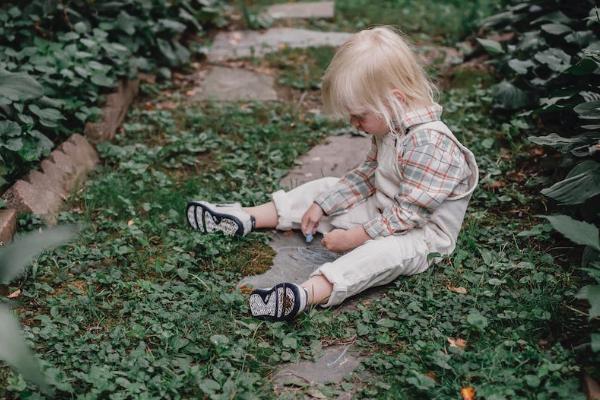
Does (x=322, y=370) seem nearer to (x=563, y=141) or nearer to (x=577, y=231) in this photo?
(x=577, y=231)

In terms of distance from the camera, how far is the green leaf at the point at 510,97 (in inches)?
159

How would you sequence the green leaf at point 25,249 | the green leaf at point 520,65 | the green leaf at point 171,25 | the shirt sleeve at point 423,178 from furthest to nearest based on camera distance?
the green leaf at point 171,25 < the green leaf at point 520,65 < the shirt sleeve at point 423,178 < the green leaf at point 25,249

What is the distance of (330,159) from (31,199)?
1.60 meters

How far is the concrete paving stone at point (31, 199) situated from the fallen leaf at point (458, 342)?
→ 6.35ft

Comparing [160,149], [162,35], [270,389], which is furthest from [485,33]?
[270,389]

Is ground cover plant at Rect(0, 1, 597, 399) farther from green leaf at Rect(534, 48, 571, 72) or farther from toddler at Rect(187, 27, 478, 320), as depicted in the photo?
green leaf at Rect(534, 48, 571, 72)

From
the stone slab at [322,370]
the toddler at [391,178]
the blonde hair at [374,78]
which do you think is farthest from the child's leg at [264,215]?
the stone slab at [322,370]

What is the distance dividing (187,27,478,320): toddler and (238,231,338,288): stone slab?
179 millimetres

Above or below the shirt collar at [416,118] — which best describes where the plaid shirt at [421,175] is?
below

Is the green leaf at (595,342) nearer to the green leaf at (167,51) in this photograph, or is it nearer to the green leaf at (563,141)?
the green leaf at (563,141)

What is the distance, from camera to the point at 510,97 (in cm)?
405

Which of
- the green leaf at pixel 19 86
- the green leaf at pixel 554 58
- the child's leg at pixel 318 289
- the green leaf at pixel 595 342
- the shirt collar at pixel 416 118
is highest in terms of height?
the green leaf at pixel 19 86

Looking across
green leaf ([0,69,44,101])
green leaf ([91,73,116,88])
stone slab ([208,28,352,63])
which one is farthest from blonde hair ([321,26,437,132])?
stone slab ([208,28,352,63])

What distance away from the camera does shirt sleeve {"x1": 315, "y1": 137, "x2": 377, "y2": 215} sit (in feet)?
10.5
